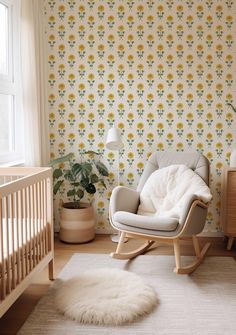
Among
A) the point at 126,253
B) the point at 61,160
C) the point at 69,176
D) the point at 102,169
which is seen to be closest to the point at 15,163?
the point at 61,160

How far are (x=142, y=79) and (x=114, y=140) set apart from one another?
73 cm

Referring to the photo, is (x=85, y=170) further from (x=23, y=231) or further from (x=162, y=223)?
(x=23, y=231)

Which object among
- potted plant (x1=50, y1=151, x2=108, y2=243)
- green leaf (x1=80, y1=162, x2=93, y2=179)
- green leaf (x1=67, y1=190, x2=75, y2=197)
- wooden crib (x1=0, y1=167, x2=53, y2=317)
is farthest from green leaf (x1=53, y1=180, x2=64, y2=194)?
wooden crib (x1=0, y1=167, x2=53, y2=317)

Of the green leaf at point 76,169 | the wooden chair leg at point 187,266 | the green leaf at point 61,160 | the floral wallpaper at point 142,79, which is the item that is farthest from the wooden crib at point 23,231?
the floral wallpaper at point 142,79

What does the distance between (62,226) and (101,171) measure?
63cm

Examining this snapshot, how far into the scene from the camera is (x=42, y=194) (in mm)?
2883

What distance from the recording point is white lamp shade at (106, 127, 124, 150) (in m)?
3.87

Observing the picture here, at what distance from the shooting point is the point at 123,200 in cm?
346

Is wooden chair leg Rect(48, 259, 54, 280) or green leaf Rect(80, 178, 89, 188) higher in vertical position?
green leaf Rect(80, 178, 89, 188)

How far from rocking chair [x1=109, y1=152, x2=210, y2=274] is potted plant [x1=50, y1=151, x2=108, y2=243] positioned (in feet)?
1.69

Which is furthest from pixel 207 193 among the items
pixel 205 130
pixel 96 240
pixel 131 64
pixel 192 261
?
pixel 131 64

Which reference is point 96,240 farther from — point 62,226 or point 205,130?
point 205,130

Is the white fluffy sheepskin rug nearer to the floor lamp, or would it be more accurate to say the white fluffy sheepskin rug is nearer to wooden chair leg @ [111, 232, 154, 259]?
wooden chair leg @ [111, 232, 154, 259]

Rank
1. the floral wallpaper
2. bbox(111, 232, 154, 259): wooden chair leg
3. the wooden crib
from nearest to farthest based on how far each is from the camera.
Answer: the wooden crib, bbox(111, 232, 154, 259): wooden chair leg, the floral wallpaper
